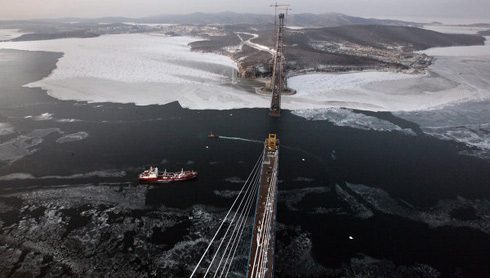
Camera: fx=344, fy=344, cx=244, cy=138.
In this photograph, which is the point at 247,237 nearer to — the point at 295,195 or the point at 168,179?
the point at 295,195

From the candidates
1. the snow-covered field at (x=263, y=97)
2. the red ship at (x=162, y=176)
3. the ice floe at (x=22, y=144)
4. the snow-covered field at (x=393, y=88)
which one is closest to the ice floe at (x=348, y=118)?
the snow-covered field at (x=263, y=97)

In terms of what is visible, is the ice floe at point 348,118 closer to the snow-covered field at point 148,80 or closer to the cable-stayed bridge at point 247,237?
the snow-covered field at point 148,80

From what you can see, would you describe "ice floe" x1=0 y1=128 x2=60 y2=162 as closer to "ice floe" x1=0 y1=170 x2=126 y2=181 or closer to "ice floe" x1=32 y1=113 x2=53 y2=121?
"ice floe" x1=0 y1=170 x2=126 y2=181

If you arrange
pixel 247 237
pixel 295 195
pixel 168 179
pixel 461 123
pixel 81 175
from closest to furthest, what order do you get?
pixel 247 237
pixel 295 195
pixel 168 179
pixel 81 175
pixel 461 123

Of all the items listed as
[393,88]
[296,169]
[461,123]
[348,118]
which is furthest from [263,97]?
[461,123]

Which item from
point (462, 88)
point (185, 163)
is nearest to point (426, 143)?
point (185, 163)

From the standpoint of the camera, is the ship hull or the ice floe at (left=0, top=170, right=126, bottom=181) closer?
the ship hull

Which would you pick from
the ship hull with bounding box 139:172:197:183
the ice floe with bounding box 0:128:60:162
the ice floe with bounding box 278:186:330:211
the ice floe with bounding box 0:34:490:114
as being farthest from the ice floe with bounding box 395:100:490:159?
the ice floe with bounding box 0:128:60:162
